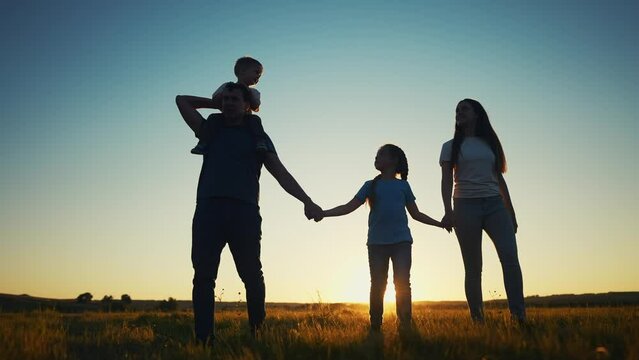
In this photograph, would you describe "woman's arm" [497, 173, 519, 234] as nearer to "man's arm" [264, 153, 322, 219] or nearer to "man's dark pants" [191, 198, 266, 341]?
"man's arm" [264, 153, 322, 219]

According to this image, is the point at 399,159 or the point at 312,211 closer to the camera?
the point at 312,211

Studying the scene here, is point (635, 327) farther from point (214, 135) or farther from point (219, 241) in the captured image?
point (214, 135)

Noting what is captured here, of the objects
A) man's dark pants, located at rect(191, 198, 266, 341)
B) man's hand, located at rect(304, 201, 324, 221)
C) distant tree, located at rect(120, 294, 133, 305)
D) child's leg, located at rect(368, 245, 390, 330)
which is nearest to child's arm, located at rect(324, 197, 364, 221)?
man's hand, located at rect(304, 201, 324, 221)

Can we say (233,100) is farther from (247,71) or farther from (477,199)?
(477,199)

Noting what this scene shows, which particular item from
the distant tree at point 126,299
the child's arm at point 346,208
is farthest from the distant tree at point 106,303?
the child's arm at point 346,208

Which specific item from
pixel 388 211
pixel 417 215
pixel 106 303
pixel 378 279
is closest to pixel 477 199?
pixel 417 215

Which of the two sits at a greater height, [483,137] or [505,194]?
[483,137]

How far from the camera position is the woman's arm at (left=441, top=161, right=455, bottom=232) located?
641 cm

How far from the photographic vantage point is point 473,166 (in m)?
6.31

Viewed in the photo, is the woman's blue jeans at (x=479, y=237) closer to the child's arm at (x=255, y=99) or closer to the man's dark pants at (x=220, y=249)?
the man's dark pants at (x=220, y=249)

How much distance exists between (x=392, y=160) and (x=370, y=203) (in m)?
0.65

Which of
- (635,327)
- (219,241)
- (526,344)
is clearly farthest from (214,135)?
(635,327)

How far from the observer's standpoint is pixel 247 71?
222 inches

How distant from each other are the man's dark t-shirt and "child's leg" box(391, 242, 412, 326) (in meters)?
1.99
